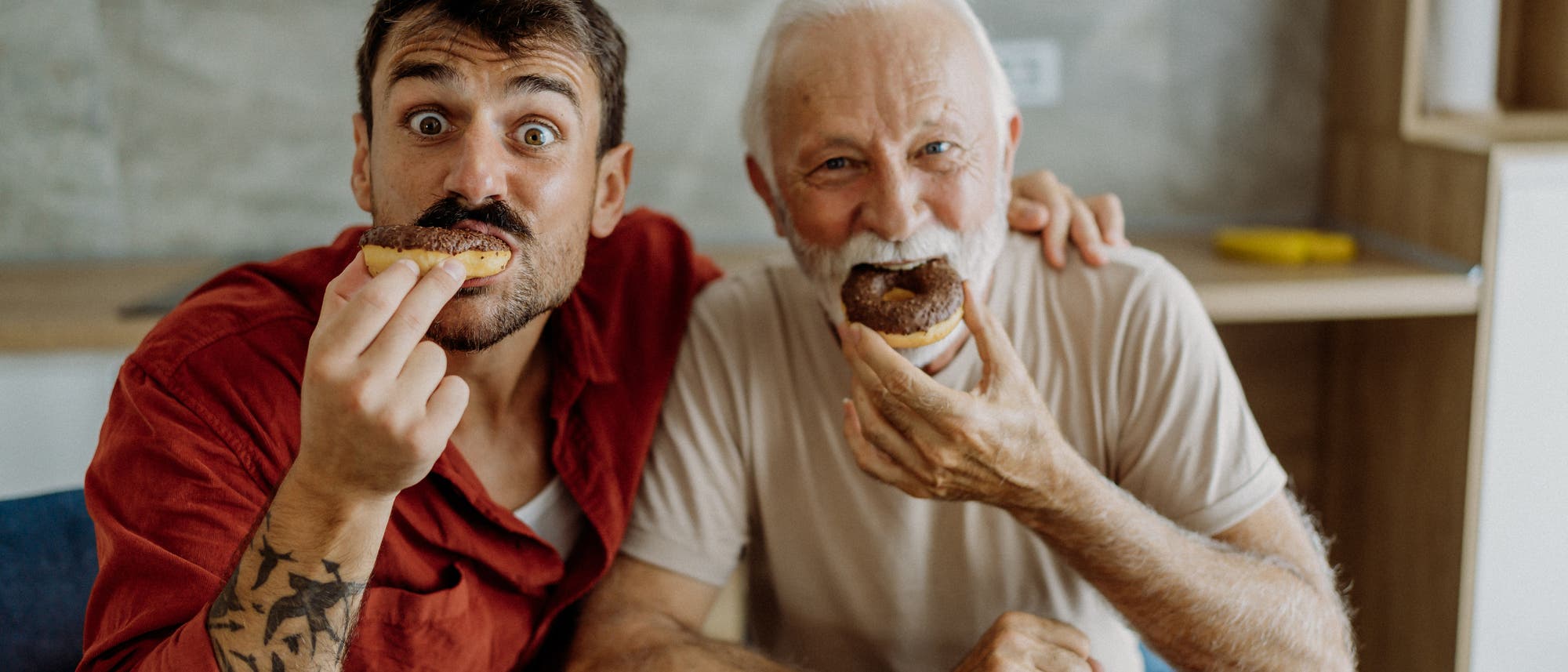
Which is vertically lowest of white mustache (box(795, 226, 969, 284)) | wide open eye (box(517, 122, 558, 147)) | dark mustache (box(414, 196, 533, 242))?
white mustache (box(795, 226, 969, 284))

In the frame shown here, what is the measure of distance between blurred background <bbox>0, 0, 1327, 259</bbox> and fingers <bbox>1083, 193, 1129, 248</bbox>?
3.95 feet

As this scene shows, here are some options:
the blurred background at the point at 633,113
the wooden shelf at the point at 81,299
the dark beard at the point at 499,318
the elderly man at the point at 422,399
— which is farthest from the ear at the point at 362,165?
the blurred background at the point at 633,113

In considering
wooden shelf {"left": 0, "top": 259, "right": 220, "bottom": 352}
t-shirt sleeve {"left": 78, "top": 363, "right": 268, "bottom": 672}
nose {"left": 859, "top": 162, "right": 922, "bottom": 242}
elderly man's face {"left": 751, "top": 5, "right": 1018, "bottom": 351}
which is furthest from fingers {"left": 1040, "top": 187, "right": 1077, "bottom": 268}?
wooden shelf {"left": 0, "top": 259, "right": 220, "bottom": 352}

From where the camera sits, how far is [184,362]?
127 centimetres

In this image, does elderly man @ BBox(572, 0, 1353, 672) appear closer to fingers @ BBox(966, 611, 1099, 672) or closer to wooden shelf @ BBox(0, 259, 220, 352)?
fingers @ BBox(966, 611, 1099, 672)

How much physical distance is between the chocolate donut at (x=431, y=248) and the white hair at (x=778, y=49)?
1.46 ft

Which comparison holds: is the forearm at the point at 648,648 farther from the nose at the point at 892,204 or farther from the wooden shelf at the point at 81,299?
the wooden shelf at the point at 81,299

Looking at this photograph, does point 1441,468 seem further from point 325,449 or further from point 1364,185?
point 325,449

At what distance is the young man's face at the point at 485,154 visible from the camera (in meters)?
1.35

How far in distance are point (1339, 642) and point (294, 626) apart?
116 cm

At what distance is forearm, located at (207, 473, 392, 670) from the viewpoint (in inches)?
42.5

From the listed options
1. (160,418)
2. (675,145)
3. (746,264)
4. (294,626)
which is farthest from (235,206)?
(294,626)

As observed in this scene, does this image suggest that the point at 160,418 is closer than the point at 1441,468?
Yes

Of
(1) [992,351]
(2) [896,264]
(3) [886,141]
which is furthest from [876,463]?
(3) [886,141]
